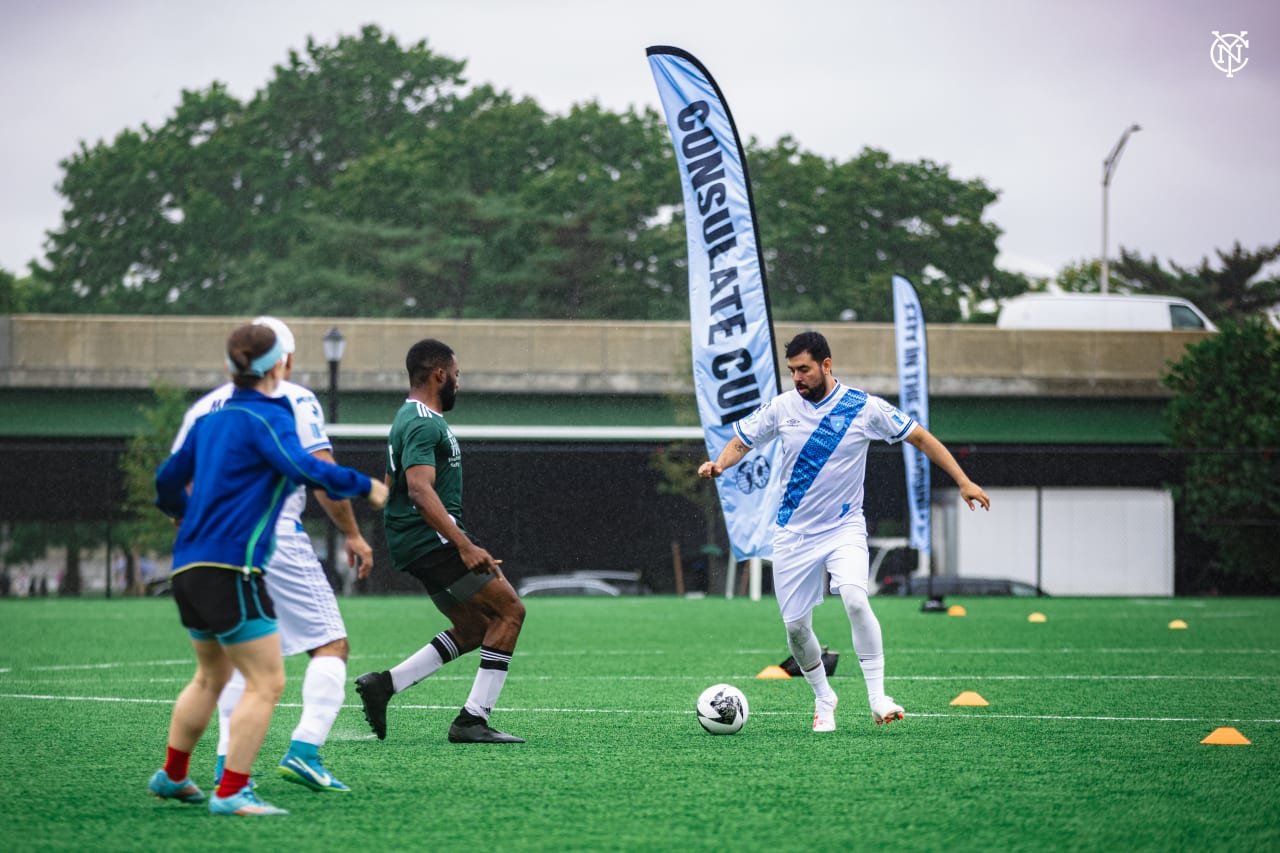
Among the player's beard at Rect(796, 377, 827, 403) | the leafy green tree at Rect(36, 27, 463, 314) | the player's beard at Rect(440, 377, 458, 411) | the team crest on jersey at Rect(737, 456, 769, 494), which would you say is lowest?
the team crest on jersey at Rect(737, 456, 769, 494)

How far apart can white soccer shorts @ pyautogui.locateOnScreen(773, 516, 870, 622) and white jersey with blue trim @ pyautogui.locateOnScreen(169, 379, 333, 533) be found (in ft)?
9.23

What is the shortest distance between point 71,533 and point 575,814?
162 ft

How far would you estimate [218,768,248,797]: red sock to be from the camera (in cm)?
525

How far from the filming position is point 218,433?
521 centimetres

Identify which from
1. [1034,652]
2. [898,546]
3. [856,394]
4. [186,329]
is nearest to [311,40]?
[186,329]

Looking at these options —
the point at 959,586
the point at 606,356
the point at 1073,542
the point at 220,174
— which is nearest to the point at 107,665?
the point at 959,586

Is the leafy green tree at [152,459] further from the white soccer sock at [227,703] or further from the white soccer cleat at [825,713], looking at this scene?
the white soccer sock at [227,703]

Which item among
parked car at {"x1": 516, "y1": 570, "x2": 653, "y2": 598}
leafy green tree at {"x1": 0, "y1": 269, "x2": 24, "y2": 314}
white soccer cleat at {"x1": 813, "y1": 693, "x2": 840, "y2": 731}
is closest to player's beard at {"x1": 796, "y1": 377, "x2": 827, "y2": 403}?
white soccer cleat at {"x1": 813, "y1": 693, "x2": 840, "y2": 731}

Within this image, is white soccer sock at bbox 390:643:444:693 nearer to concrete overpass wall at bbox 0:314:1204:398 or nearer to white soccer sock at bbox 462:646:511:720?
white soccer sock at bbox 462:646:511:720

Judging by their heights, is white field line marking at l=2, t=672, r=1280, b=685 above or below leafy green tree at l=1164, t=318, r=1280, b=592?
below

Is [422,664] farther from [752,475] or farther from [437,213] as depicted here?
[437,213]

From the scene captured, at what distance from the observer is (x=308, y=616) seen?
5.96 metres

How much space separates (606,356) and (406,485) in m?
27.8

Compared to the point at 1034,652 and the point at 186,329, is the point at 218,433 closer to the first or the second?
the point at 1034,652
